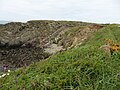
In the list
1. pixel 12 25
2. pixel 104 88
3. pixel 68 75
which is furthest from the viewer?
pixel 12 25

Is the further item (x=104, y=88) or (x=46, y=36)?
(x=46, y=36)

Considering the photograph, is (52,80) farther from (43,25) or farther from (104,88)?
(43,25)

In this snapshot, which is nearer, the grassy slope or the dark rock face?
the grassy slope

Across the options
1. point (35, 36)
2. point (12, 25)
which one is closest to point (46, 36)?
point (35, 36)

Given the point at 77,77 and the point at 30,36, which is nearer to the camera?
the point at 77,77

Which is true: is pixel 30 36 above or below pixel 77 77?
below

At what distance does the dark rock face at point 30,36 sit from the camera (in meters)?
47.2

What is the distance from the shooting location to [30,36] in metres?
58.9

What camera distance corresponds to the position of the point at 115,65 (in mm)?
9789

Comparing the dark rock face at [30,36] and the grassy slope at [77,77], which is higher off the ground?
the grassy slope at [77,77]

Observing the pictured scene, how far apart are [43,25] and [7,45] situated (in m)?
7.93

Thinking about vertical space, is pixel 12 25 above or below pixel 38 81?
below

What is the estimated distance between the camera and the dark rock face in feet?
155

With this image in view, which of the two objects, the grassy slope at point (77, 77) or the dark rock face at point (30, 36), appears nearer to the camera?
the grassy slope at point (77, 77)
